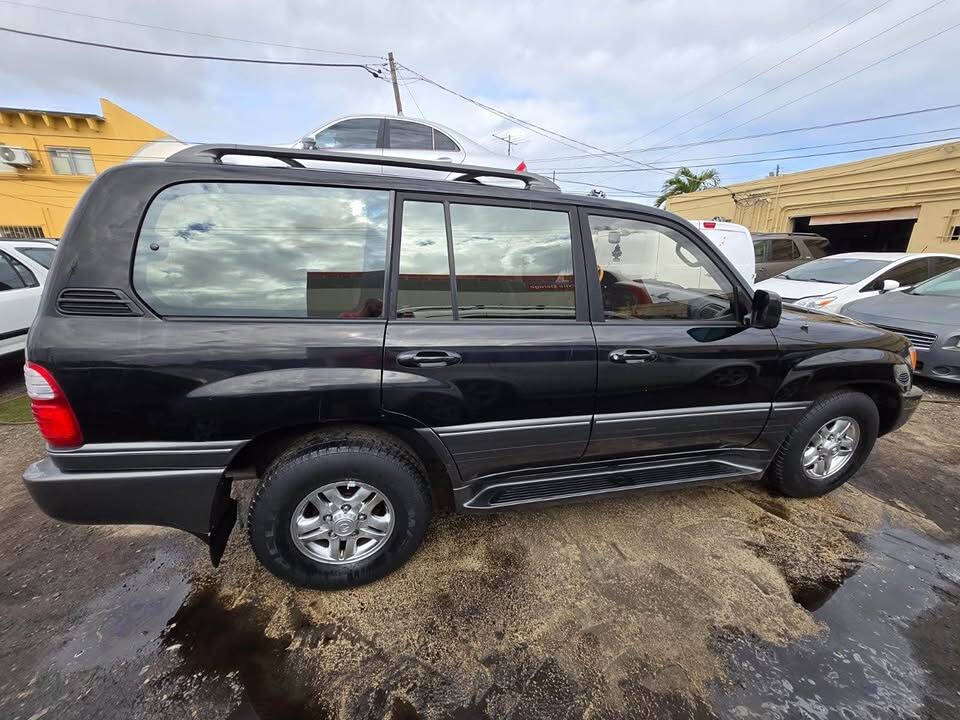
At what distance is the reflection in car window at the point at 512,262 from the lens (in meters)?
2.04

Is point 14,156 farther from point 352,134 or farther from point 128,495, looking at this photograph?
point 128,495

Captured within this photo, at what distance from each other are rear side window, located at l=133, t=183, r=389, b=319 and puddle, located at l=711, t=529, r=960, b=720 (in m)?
2.15

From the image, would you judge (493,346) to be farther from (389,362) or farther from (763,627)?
(763,627)

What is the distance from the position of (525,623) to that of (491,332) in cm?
134

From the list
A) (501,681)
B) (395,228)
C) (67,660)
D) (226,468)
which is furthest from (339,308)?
(67,660)

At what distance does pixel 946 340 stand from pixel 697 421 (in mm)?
4451

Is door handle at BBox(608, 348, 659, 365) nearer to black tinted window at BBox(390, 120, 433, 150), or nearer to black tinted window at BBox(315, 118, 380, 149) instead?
black tinted window at BBox(390, 120, 433, 150)

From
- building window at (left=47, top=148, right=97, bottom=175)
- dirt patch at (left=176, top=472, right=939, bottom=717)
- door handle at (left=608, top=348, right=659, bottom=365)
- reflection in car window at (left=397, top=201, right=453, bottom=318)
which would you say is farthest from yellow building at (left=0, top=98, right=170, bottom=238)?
door handle at (left=608, top=348, right=659, bottom=365)

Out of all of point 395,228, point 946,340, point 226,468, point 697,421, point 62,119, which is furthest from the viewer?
point 62,119

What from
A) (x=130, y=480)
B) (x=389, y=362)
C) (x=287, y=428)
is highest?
A: (x=389, y=362)

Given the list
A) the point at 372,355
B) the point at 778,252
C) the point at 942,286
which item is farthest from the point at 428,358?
the point at 778,252

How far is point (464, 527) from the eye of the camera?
2598mm

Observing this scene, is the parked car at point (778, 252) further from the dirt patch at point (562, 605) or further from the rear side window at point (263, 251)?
the rear side window at point (263, 251)

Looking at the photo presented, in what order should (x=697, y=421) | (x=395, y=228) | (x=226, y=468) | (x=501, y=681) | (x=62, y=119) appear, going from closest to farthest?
(x=501, y=681) < (x=226, y=468) < (x=395, y=228) < (x=697, y=421) < (x=62, y=119)
